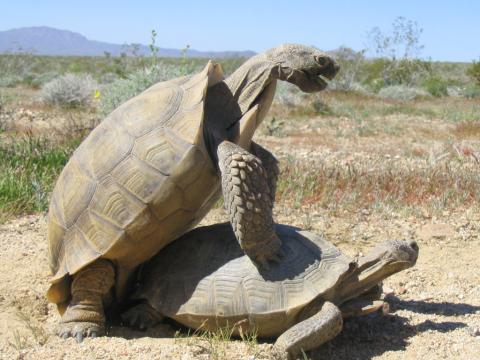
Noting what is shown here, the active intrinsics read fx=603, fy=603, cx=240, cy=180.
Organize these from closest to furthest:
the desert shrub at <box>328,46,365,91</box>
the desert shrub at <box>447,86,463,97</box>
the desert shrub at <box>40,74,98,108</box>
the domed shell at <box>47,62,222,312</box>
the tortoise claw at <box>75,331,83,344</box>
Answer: the domed shell at <box>47,62,222,312</box>, the tortoise claw at <box>75,331,83,344</box>, the desert shrub at <box>40,74,98,108</box>, the desert shrub at <box>328,46,365,91</box>, the desert shrub at <box>447,86,463,97</box>

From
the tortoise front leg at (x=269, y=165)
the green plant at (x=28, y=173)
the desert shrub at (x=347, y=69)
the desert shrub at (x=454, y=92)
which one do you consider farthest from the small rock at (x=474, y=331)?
the desert shrub at (x=454, y=92)

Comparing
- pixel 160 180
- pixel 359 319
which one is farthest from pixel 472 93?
pixel 160 180

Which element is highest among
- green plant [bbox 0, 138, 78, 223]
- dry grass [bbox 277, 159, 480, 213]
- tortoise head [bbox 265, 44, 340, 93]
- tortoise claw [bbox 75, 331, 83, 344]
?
tortoise head [bbox 265, 44, 340, 93]

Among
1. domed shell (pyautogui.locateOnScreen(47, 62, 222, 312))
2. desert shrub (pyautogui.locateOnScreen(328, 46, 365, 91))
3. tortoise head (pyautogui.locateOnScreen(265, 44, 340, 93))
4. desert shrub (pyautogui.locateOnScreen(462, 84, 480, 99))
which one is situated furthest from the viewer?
desert shrub (pyautogui.locateOnScreen(462, 84, 480, 99))

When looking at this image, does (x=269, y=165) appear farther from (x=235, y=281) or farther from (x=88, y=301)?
(x=88, y=301)

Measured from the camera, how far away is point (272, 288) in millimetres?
3205

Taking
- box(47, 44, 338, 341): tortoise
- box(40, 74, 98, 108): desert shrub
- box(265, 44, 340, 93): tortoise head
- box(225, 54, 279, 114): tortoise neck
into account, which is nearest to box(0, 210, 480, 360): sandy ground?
box(47, 44, 338, 341): tortoise

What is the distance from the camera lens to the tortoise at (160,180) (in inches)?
128

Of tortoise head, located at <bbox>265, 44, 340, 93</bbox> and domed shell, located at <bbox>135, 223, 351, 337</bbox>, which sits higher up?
tortoise head, located at <bbox>265, 44, 340, 93</bbox>

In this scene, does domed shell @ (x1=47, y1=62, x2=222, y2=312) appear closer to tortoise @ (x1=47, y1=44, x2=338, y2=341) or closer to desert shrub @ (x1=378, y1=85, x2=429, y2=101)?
tortoise @ (x1=47, y1=44, x2=338, y2=341)

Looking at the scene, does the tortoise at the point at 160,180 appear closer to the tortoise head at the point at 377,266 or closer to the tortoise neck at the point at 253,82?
the tortoise neck at the point at 253,82

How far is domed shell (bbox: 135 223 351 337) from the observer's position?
3.19 m

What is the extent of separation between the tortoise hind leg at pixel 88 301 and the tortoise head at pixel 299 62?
5.14 feet

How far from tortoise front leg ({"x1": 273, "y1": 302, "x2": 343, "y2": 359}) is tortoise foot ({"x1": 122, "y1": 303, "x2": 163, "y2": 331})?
0.85 meters
